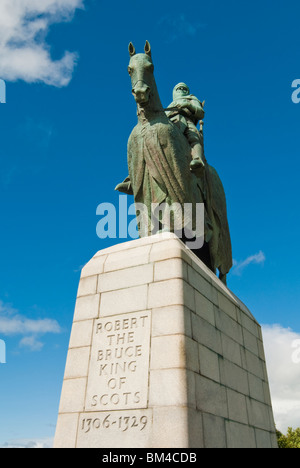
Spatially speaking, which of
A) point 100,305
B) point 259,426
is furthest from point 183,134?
point 259,426

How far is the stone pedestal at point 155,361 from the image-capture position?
5.43m

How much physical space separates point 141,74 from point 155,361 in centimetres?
579

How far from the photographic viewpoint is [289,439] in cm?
3762

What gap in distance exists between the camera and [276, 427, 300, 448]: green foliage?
35.6 metres

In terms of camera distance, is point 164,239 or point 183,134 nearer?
point 164,239

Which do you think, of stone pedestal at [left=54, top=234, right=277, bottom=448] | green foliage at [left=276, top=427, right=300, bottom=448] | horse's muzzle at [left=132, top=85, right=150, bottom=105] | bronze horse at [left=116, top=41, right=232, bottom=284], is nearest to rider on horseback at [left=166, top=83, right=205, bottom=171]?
bronze horse at [left=116, top=41, right=232, bottom=284]

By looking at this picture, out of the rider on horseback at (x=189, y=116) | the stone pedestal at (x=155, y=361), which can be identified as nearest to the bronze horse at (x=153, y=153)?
the rider on horseback at (x=189, y=116)

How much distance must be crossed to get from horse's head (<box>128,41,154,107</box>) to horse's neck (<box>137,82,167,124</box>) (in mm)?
218

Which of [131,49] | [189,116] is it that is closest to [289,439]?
[189,116]

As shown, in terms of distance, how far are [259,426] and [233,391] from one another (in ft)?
4.39

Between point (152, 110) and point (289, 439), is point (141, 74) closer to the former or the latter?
point (152, 110)
